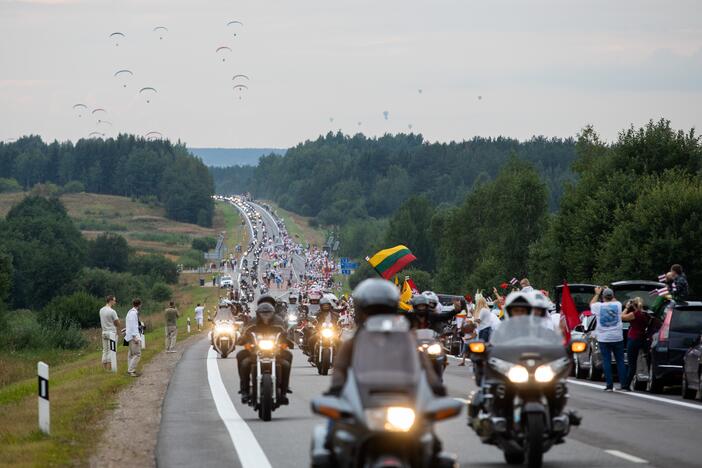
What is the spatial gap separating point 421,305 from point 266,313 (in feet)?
6.99

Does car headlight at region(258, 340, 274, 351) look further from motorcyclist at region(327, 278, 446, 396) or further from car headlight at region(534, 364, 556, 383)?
motorcyclist at region(327, 278, 446, 396)

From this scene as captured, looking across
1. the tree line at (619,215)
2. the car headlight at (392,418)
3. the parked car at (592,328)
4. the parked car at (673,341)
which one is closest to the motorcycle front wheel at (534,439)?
the car headlight at (392,418)

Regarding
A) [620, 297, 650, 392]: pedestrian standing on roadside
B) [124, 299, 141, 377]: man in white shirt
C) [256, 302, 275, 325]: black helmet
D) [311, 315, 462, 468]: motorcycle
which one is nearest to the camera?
[311, 315, 462, 468]: motorcycle

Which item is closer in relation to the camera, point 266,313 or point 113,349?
point 266,313

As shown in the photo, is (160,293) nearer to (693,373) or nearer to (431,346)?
(693,373)

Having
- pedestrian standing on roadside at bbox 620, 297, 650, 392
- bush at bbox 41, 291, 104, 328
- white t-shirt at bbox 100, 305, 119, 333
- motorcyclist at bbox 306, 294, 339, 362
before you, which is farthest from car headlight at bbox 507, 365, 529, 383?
bush at bbox 41, 291, 104, 328

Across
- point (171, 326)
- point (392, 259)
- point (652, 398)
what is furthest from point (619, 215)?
point (652, 398)

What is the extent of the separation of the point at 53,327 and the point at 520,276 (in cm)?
5289

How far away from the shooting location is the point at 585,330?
1203 inches

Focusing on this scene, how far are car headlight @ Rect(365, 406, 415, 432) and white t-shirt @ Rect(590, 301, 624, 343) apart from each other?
16.7 m

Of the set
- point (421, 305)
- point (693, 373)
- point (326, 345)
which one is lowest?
point (326, 345)

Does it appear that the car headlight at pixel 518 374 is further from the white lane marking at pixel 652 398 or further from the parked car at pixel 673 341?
the parked car at pixel 673 341

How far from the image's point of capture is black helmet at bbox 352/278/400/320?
10.8 metres

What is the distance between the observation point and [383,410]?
9898 millimetres
